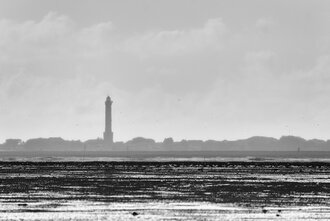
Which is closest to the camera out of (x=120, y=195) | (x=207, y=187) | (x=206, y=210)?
(x=206, y=210)

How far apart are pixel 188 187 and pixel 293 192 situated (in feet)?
36.7

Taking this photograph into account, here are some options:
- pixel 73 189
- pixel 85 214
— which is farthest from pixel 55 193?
pixel 85 214

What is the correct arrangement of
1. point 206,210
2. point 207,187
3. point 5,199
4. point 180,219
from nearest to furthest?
1. point 180,219
2. point 206,210
3. point 5,199
4. point 207,187

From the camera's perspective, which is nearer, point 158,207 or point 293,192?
point 158,207

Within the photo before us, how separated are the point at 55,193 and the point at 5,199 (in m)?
7.36

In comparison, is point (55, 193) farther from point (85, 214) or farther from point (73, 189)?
point (85, 214)

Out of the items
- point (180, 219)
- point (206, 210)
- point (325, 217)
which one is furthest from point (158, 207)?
point (325, 217)

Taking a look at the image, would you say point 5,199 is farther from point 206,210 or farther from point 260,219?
point 260,219

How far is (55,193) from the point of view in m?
64.6

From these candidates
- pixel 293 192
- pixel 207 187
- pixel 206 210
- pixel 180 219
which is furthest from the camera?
pixel 207 187

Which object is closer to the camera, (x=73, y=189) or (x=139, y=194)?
(x=139, y=194)

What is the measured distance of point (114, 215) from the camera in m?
45.6

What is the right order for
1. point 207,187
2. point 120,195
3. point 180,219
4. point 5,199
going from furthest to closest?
point 207,187 < point 120,195 < point 5,199 < point 180,219

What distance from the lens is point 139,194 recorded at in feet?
208
